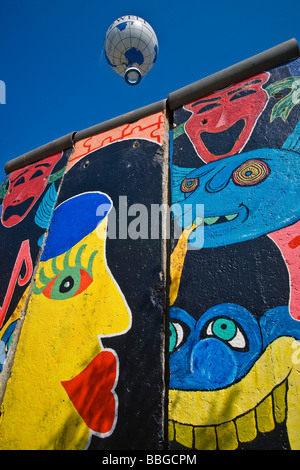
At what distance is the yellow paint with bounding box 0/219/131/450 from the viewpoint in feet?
6.23

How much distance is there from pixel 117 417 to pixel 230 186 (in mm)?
1738

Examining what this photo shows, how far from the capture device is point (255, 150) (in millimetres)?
2373

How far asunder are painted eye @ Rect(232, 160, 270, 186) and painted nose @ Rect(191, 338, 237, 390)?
118cm

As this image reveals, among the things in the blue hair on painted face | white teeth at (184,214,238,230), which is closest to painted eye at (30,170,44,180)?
the blue hair on painted face

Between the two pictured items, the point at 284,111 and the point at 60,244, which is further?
the point at 60,244

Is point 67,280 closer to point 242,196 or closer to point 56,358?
point 56,358

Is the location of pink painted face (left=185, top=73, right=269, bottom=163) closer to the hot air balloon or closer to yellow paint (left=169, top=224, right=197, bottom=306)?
yellow paint (left=169, top=224, right=197, bottom=306)

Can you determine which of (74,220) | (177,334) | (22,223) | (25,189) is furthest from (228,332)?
(25,189)

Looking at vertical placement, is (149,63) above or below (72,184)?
above

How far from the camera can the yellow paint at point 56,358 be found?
1900mm

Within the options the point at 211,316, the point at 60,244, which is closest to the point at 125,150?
the point at 60,244

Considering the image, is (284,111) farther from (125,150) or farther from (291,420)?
(291,420)

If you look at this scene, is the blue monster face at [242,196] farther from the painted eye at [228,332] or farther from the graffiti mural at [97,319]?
the painted eye at [228,332]
